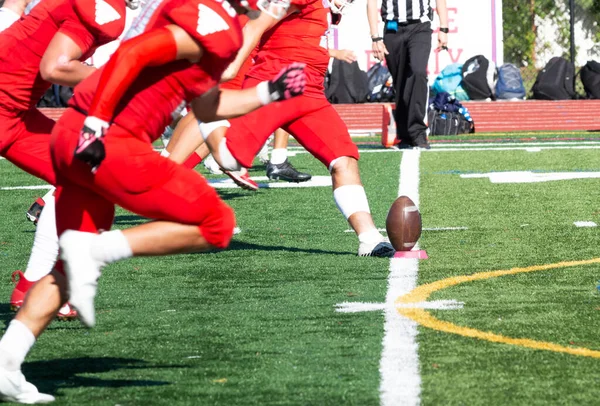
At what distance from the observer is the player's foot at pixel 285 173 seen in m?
11.5

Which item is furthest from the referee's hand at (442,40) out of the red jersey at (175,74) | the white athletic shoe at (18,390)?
the white athletic shoe at (18,390)

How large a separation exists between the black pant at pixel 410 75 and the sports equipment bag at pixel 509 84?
21.2 ft

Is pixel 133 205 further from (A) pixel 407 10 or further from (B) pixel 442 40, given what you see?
(A) pixel 407 10

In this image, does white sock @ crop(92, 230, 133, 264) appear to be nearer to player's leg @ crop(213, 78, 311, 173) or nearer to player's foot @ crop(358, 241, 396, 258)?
player's leg @ crop(213, 78, 311, 173)

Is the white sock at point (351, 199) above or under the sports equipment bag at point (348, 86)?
above

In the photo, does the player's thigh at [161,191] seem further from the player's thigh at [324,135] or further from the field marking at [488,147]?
the field marking at [488,147]

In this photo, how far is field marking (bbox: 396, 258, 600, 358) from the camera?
15.7ft

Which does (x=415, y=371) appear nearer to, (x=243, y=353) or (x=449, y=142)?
(x=243, y=353)

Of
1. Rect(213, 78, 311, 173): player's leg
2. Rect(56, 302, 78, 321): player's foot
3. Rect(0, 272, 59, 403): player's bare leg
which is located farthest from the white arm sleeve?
Rect(0, 272, 59, 403): player's bare leg

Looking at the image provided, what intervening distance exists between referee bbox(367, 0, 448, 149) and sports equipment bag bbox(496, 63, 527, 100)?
6.70m

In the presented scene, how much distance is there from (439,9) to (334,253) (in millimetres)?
7526

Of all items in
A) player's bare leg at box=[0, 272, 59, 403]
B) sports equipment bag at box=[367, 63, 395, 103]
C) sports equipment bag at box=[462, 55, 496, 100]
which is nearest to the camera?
player's bare leg at box=[0, 272, 59, 403]

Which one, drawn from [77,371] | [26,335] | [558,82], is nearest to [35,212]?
[77,371]

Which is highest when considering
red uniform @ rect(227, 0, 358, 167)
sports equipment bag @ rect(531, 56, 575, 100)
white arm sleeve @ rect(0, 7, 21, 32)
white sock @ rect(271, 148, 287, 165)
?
white arm sleeve @ rect(0, 7, 21, 32)
